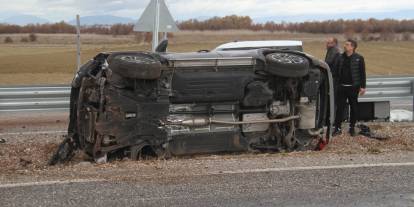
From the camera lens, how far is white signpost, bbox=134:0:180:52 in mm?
10930

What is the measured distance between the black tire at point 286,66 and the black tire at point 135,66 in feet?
4.76

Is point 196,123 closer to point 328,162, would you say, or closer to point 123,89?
point 123,89

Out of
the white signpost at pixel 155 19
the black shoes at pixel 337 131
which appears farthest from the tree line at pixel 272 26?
the black shoes at pixel 337 131

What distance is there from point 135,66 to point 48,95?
15.4 feet

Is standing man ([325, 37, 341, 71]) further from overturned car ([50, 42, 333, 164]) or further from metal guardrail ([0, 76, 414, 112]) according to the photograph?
overturned car ([50, 42, 333, 164])

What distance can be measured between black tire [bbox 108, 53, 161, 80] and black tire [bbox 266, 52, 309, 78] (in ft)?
4.76

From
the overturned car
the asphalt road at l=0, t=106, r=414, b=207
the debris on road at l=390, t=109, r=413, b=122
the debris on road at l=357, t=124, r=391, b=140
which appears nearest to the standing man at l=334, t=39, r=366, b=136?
the debris on road at l=357, t=124, r=391, b=140

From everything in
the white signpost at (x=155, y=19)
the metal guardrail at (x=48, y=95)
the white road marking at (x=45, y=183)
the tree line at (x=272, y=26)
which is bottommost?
the white road marking at (x=45, y=183)

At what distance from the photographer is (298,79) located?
7.35m

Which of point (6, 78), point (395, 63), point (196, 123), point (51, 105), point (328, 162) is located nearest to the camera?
point (328, 162)

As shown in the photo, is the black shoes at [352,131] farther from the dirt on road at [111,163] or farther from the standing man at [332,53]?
the standing man at [332,53]

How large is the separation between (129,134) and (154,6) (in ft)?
15.7

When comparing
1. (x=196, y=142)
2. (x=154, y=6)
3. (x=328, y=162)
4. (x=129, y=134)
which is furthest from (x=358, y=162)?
(x=154, y=6)

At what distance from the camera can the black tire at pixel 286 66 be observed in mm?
7055
